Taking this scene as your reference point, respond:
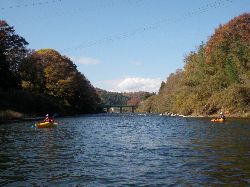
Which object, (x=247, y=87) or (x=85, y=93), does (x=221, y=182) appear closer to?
(x=247, y=87)

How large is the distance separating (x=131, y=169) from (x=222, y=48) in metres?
77.0

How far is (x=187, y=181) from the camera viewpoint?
17.4 m

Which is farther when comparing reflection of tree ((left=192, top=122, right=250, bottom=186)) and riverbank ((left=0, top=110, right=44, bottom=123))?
riverbank ((left=0, top=110, right=44, bottom=123))

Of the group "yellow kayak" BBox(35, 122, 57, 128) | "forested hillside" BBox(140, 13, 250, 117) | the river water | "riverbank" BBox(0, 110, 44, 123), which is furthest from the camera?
"forested hillside" BBox(140, 13, 250, 117)

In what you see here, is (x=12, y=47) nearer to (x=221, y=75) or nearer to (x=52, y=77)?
(x=52, y=77)

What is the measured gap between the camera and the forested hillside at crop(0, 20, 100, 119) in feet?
272

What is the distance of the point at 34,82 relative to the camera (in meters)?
103

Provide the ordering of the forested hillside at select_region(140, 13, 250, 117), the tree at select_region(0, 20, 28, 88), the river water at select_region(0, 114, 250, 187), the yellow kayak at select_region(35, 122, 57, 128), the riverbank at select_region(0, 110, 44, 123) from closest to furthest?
the river water at select_region(0, 114, 250, 187), the yellow kayak at select_region(35, 122, 57, 128), the riverbank at select_region(0, 110, 44, 123), the forested hillside at select_region(140, 13, 250, 117), the tree at select_region(0, 20, 28, 88)

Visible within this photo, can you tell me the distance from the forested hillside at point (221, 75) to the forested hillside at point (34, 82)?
31624 mm

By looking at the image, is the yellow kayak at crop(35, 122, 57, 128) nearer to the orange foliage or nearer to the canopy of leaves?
the canopy of leaves

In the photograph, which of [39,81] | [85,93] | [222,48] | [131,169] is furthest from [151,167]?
[85,93]

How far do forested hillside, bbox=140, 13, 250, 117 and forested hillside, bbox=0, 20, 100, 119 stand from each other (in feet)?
104

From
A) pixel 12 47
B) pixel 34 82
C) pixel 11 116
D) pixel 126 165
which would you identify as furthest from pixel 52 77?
pixel 126 165

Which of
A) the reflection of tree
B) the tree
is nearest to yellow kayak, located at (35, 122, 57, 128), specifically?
the reflection of tree
